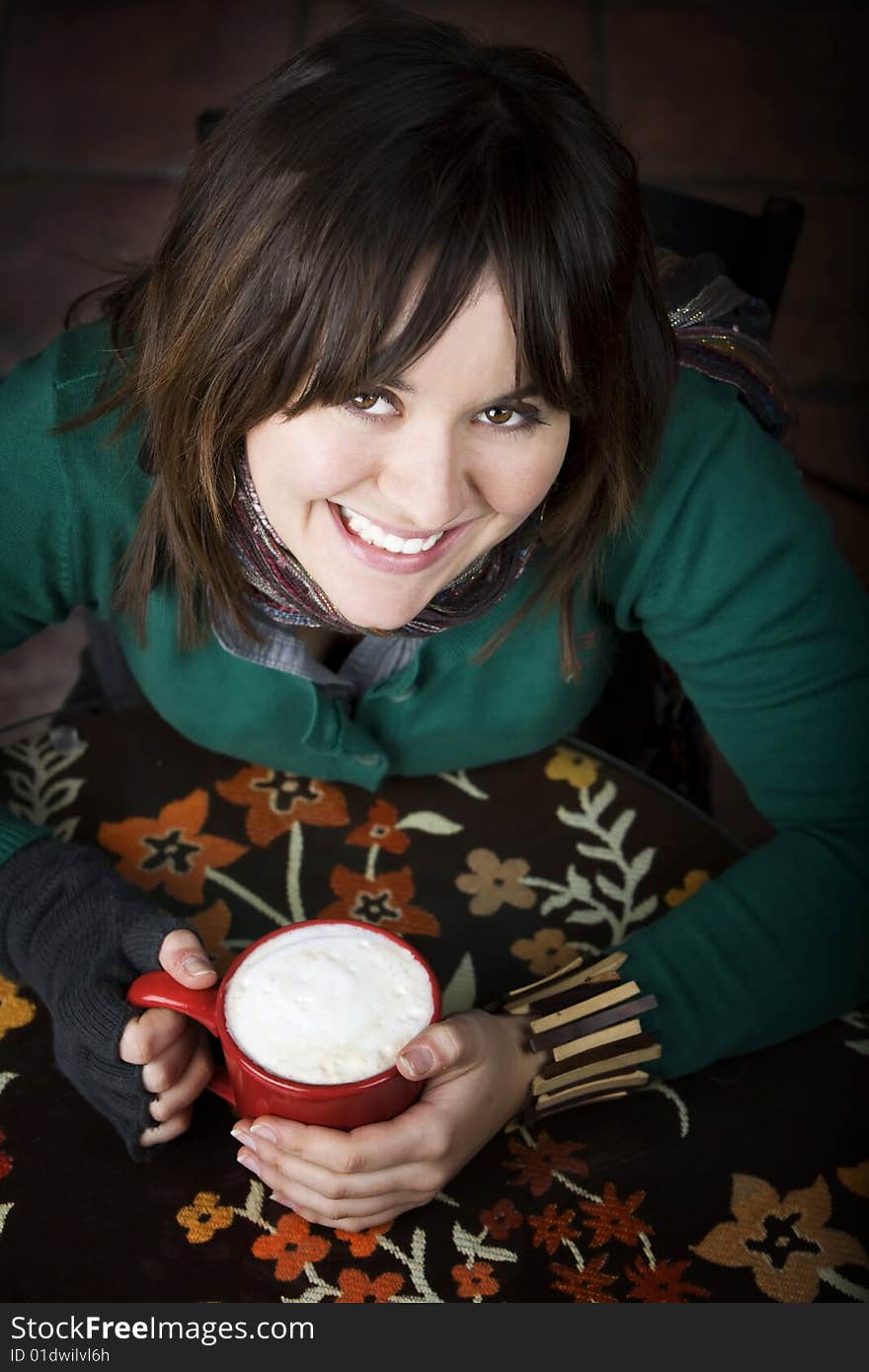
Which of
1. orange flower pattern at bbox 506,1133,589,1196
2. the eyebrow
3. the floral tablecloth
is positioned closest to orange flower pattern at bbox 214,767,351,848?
the floral tablecloth

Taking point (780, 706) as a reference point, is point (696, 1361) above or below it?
below

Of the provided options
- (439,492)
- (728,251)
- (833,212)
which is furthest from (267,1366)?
(833,212)

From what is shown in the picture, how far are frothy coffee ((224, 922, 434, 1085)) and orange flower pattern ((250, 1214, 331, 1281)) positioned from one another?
15 centimetres

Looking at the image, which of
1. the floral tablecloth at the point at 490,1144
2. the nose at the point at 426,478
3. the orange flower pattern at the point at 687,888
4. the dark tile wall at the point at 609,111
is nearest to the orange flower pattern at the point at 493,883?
the floral tablecloth at the point at 490,1144

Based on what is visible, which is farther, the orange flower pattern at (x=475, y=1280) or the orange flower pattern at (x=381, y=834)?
the orange flower pattern at (x=381, y=834)

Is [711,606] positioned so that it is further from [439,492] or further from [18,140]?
[18,140]

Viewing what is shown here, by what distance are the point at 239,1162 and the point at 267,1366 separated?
0.14 m

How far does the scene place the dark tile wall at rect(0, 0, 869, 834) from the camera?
8.98 ft

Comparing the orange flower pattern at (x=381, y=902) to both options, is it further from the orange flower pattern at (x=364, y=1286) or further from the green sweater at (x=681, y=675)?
the orange flower pattern at (x=364, y=1286)

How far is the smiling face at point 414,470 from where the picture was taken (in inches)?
31.2

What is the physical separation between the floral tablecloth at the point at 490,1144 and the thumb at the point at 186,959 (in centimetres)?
11

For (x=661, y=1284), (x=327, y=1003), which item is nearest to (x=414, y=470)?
(x=327, y=1003)

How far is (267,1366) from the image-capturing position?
0.78 m

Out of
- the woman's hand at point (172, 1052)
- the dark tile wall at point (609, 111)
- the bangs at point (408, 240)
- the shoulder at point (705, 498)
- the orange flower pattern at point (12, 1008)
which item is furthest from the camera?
the dark tile wall at point (609, 111)
